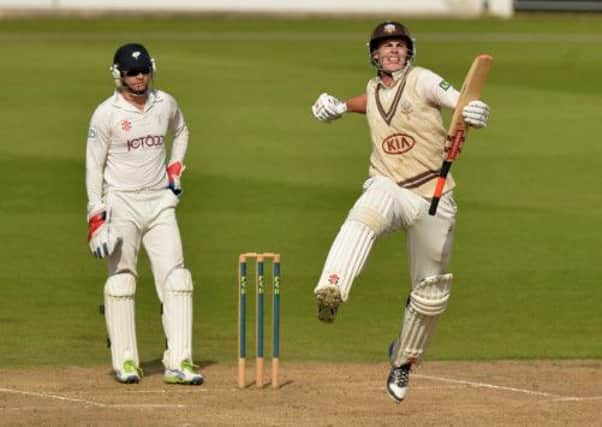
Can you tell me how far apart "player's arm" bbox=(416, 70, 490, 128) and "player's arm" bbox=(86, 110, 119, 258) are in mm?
2849

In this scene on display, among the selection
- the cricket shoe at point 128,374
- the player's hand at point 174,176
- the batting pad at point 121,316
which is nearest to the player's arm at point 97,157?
the player's hand at point 174,176

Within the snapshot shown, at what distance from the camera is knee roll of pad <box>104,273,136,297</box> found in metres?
14.7

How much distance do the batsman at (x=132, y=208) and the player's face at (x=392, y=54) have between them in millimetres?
2218

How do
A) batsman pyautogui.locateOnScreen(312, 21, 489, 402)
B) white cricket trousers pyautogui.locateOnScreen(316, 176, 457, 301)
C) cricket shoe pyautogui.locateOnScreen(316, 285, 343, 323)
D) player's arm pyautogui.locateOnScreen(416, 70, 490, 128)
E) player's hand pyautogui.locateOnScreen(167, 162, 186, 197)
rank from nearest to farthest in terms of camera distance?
cricket shoe pyautogui.locateOnScreen(316, 285, 343, 323) < white cricket trousers pyautogui.locateOnScreen(316, 176, 457, 301) < player's arm pyautogui.locateOnScreen(416, 70, 490, 128) < batsman pyautogui.locateOnScreen(312, 21, 489, 402) < player's hand pyautogui.locateOnScreen(167, 162, 186, 197)

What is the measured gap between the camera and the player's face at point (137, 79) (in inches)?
576

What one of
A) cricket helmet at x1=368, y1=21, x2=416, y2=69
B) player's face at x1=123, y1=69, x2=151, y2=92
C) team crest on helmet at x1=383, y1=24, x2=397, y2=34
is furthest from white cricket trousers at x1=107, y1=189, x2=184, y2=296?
team crest on helmet at x1=383, y1=24, x2=397, y2=34

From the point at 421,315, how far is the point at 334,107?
1589 millimetres

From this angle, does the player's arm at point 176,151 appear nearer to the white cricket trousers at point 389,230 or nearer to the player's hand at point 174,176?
the player's hand at point 174,176

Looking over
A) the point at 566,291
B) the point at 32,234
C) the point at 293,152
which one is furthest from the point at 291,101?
the point at 566,291

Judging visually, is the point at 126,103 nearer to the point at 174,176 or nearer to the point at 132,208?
the point at 174,176

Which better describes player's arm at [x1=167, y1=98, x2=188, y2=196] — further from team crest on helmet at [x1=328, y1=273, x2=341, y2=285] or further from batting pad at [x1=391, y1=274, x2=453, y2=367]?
team crest on helmet at [x1=328, y1=273, x2=341, y2=285]

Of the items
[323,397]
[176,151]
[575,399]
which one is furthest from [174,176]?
[575,399]

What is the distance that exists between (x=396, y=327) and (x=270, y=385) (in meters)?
3.31

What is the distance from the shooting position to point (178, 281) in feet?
48.0
